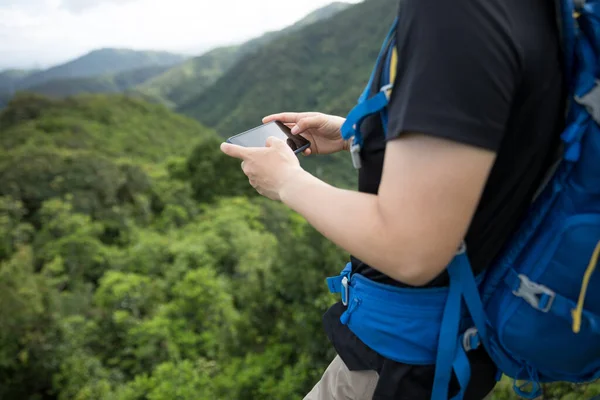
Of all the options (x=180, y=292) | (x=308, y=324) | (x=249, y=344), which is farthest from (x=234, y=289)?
(x=308, y=324)

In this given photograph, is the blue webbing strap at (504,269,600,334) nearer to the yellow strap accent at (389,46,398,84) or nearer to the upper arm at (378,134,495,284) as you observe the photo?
the upper arm at (378,134,495,284)

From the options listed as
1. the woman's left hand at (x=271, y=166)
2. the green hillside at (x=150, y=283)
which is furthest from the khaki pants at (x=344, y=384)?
the green hillside at (x=150, y=283)

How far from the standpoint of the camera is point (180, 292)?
41.6 feet

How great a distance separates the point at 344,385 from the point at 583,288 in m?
0.71

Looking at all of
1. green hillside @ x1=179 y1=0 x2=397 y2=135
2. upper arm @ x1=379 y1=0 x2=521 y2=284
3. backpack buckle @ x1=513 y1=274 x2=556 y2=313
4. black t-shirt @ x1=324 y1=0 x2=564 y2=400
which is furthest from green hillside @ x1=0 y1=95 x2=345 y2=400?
green hillside @ x1=179 y1=0 x2=397 y2=135

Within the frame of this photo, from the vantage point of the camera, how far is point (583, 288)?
0.83 m

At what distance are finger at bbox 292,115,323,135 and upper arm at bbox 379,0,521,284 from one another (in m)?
0.68

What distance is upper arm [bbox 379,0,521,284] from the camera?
2.22ft

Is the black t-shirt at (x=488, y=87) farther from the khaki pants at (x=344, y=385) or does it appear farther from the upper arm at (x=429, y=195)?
the khaki pants at (x=344, y=385)

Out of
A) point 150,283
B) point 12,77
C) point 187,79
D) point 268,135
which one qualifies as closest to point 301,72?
point 187,79

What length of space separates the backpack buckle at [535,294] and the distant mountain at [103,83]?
5015 inches

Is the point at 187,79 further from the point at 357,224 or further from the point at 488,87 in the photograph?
the point at 488,87

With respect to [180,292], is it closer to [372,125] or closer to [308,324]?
[308,324]

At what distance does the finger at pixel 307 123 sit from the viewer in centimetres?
143
